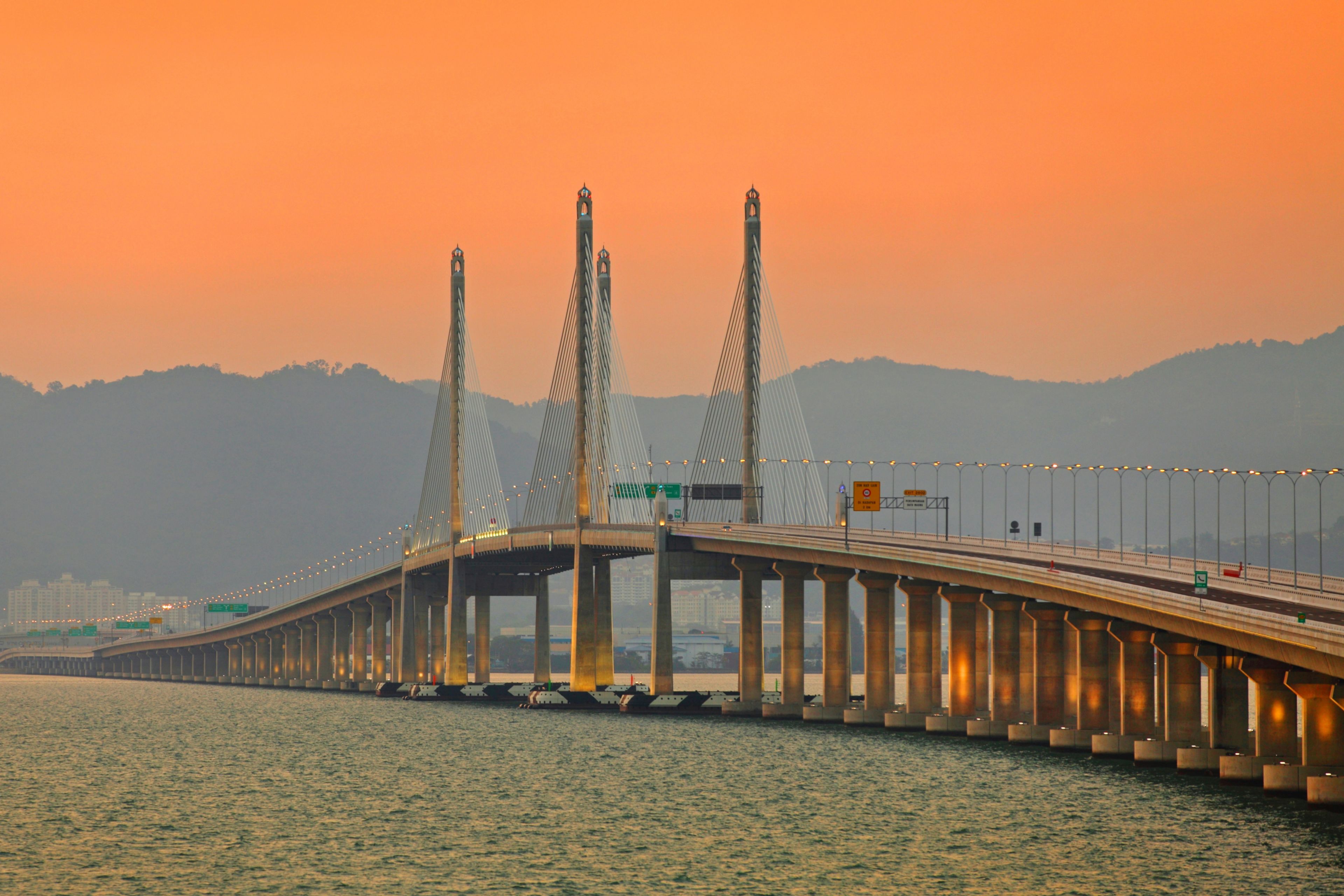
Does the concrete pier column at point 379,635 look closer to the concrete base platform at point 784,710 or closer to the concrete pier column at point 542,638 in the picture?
the concrete pier column at point 542,638

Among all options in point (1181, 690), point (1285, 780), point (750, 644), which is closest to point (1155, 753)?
point (1181, 690)

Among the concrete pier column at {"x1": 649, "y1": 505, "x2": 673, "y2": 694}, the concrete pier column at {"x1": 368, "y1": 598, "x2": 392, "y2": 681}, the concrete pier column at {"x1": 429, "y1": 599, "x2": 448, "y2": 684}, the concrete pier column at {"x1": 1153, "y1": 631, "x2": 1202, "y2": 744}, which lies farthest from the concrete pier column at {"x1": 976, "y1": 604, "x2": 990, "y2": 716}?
the concrete pier column at {"x1": 368, "y1": 598, "x2": 392, "y2": 681}

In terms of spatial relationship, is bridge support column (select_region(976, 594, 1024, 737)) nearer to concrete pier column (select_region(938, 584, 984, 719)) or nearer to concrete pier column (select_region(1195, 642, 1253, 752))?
concrete pier column (select_region(938, 584, 984, 719))

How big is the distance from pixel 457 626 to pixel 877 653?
6336cm

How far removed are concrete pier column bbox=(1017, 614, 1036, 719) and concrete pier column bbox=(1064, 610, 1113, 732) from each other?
7456 mm

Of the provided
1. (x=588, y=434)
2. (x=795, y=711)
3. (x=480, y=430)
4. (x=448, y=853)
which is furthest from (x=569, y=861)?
(x=480, y=430)

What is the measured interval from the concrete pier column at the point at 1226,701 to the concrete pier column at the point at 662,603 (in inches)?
1952

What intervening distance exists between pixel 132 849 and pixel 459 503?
101m

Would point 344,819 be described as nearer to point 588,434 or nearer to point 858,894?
point 858,894

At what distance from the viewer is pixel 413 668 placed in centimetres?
16738

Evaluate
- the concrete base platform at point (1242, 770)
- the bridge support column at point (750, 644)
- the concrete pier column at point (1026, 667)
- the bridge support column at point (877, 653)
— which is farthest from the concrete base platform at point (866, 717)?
the concrete base platform at point (1242, 770)

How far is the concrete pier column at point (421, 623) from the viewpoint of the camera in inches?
6624

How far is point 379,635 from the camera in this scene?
196 meters

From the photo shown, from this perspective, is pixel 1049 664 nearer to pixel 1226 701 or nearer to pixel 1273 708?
pixel 1226 701
